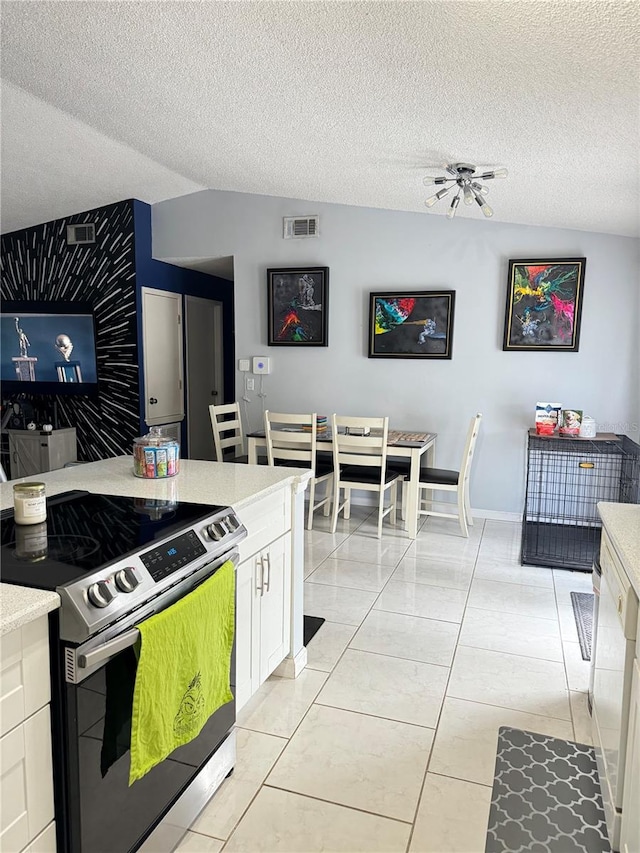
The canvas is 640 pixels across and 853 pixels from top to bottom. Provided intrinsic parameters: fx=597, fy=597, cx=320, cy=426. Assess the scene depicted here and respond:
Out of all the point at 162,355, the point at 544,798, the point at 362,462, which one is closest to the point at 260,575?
the point at 544,798

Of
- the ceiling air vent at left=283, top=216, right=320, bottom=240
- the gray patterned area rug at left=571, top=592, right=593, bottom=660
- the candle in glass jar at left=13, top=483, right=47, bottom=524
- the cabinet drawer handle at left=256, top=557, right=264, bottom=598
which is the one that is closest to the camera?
the candle in glass jar at left=13, top=483, right=47, bottom=524

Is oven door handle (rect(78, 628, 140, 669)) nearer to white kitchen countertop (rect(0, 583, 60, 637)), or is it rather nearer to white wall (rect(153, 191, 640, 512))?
white kitchen countertop (rect(0, 583, 60, 637))

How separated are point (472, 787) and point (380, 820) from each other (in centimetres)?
35

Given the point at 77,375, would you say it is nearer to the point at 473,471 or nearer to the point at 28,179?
the point at 28,179

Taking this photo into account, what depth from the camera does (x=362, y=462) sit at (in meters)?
4.62

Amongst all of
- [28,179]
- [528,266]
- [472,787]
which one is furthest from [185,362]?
[472,787]

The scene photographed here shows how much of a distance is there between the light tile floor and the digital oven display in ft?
2.80

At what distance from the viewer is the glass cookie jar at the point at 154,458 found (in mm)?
2359

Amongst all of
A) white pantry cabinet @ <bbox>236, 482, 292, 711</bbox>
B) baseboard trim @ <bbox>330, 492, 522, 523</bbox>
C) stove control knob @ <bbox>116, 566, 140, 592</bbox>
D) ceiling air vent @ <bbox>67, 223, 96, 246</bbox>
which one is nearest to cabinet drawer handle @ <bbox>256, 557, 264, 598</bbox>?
white pantry cabinet @ <bbox>236, 482, 292, 711</bbox>

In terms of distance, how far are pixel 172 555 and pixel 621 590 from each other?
1.28 meters

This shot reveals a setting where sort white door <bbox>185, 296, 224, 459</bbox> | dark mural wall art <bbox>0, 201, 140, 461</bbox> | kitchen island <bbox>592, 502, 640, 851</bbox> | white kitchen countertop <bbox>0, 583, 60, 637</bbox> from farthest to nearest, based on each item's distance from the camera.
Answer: white door <bbox>185, 296, 224, 459</bbox>
dark mural wall art <bbox>0, 201, 140, 461</bbox>
kitchen island <bbox>592, 502, 640, 851</bbox>
white kitchen countertop <bbox>0, 583, 60, 637</bbox>

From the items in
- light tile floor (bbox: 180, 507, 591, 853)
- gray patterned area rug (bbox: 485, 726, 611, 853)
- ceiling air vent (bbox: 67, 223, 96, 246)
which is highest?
ceiling air vent (bbox: 67, 223, 96, 246)

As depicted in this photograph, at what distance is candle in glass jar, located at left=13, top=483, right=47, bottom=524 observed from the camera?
1.67m

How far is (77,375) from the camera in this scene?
595cm
